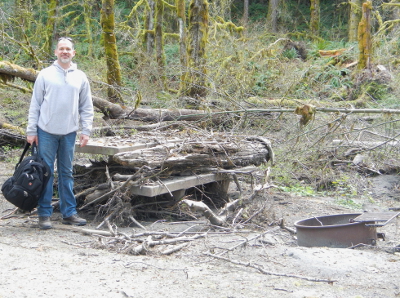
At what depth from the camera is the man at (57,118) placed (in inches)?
226

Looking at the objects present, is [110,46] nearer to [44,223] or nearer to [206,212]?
[44,223]

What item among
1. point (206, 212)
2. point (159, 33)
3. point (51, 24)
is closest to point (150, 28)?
point (159, 33)

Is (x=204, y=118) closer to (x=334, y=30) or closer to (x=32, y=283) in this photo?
(x=32, y=283)

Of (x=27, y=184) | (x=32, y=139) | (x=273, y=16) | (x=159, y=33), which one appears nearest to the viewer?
(x=27, y=184)

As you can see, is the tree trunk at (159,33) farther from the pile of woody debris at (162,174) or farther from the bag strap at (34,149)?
the bag strap at (34,149)

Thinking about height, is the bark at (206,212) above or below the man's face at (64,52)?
below

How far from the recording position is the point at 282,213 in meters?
7.18

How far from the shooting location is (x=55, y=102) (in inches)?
226

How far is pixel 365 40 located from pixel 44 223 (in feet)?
40.9

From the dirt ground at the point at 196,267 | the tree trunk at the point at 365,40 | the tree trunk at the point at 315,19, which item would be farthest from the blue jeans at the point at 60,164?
the tree trunk at the point at 315,19

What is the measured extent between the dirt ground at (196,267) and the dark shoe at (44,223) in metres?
0.08

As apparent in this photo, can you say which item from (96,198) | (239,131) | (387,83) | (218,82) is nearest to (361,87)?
(387,83)

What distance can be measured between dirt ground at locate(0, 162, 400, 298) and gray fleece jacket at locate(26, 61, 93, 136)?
115 centimetres

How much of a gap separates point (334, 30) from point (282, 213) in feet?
67.3
